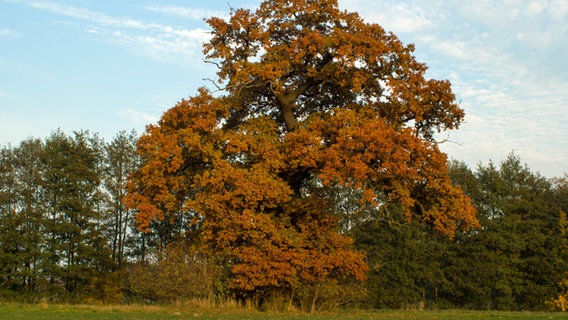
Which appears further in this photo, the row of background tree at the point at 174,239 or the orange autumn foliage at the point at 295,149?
the row of background tree at the point at 174,239

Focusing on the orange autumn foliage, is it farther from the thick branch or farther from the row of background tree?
the row of background tree

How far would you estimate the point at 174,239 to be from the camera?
4616 centimetres

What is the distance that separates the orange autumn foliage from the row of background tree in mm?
21362

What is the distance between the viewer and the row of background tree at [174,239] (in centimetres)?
4950

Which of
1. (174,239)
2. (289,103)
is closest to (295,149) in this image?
(289,103)

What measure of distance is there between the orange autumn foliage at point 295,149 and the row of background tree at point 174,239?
21.4 m

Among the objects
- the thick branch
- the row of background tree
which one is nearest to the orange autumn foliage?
the thick branch

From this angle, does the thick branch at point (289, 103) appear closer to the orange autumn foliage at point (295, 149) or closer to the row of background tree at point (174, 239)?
the orange autumn foliage at point (295, 149)

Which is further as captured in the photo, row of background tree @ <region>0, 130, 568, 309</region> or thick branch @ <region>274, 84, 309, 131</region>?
row of background tree @ <region>0, 130, 568, 309</region>

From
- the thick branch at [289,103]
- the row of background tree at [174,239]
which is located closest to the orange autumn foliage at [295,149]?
the thick branch at [289,103]

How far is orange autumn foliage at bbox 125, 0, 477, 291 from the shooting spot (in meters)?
23.6

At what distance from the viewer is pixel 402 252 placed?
55.4 meters

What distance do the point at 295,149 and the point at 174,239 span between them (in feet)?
81.9

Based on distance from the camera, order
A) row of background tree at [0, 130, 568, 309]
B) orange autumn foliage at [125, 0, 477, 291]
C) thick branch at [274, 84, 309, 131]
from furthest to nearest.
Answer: row of background tree at [0, 130, 568, 309], thick branch at [274, 84, 309, 131], orange autumn foliage at [125, 0, 477, 291]
